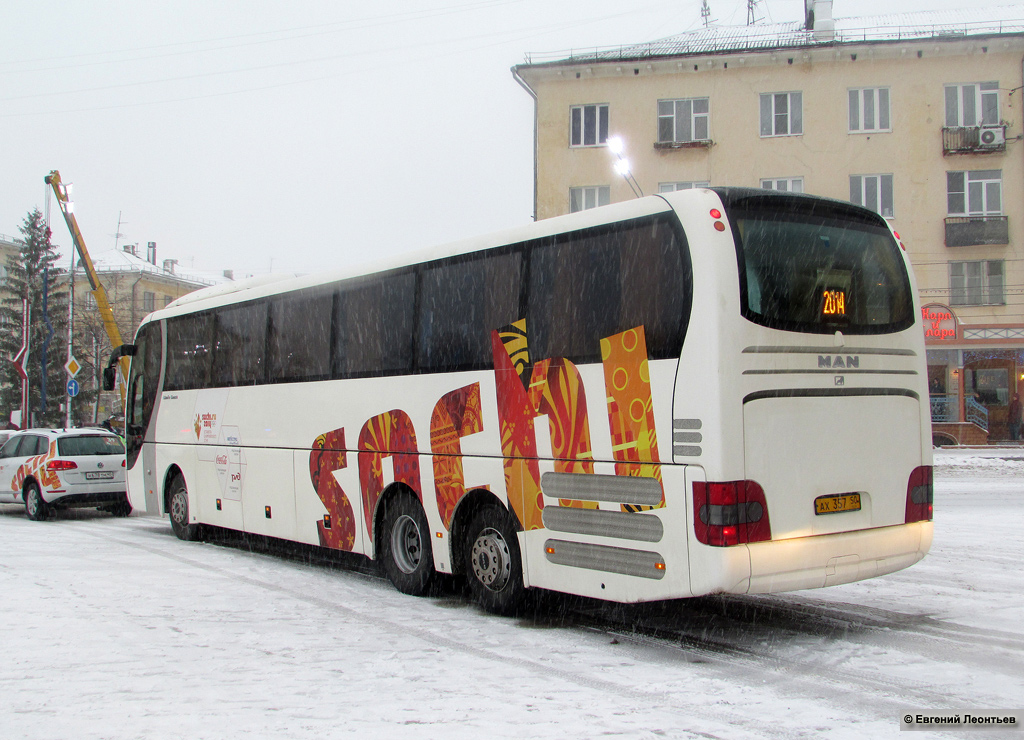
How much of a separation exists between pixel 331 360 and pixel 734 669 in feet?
18.0

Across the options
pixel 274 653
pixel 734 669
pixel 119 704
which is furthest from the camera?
pixel 274 653

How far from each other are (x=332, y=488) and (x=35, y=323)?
204ft

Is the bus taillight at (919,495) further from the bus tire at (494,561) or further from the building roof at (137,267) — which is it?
the building roof at (137,267)

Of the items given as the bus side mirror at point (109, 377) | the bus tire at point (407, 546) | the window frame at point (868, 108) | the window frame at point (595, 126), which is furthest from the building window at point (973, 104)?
the bus tire at point (407, 546)

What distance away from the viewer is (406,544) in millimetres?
9328

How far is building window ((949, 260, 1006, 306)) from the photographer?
35406 millimetres

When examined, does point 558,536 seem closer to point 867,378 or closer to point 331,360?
point 867,378

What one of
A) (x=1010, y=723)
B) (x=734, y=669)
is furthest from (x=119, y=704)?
(x=1010, y=723)

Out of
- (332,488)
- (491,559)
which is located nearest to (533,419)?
(491,559)

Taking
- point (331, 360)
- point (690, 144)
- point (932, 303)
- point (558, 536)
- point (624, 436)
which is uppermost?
point (690, 144)

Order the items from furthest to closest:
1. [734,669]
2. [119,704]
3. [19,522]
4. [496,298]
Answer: [19,522]
[496,298]
[734,669]
[119,704]

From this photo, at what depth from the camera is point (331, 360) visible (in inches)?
401

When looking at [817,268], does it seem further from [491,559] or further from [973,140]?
[973,140]

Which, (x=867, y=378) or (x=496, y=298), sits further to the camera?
(x=496, y=298)
